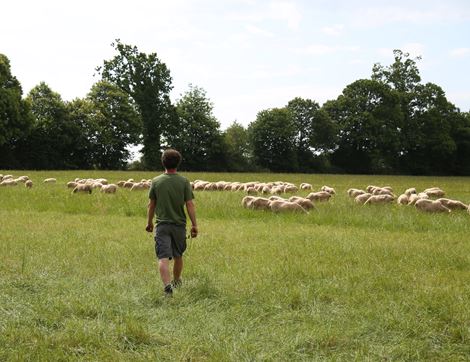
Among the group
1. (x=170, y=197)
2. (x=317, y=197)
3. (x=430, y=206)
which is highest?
(x=170, y=197)

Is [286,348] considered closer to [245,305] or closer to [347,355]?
[347,355]

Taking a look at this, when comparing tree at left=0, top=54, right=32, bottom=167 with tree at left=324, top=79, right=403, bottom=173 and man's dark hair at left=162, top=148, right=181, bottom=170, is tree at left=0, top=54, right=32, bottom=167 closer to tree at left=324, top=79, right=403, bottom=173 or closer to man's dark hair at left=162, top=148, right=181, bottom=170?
tree at left=324, top=79, right=403, bottom=173

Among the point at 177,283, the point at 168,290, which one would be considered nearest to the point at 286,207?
the point at 177,283

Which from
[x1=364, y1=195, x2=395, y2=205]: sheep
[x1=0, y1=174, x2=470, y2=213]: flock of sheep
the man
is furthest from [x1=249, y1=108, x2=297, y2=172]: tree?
the man

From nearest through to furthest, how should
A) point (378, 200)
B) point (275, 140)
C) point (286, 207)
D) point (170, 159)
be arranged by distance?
point (170, 159) < point (286, 207) < point (378, 200) < point (275, 140)

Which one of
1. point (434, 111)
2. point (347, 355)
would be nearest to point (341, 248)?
point (347, 355)

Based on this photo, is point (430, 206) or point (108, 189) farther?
point (108, 189)

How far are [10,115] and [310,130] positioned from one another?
37.9m

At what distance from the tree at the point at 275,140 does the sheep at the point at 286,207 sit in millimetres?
54511

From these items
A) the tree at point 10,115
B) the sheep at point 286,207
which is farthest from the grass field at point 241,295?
the tree at point 10,115

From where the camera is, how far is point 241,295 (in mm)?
6602

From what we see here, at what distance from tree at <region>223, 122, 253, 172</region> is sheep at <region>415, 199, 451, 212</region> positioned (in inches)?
2169

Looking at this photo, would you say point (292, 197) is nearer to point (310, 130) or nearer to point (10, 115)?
point (10, 115)

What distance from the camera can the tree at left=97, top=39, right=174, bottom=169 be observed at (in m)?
68.9
